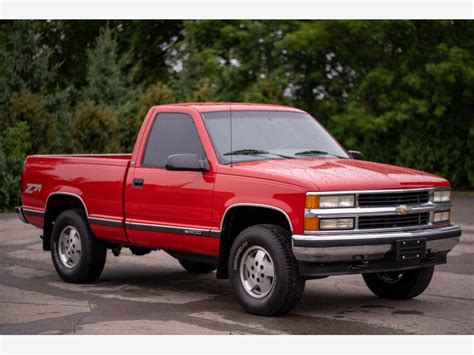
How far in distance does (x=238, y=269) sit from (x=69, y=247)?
286cm

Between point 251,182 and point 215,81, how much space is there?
22.7 meters

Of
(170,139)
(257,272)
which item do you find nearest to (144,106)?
(170,139)

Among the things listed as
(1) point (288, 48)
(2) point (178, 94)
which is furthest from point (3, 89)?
(1) point (288, 48)

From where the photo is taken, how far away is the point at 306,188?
866 centimetres

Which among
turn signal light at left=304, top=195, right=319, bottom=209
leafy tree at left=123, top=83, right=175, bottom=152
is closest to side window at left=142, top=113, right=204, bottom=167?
turn signal light at left=304, top=195, right=319, bottom=209

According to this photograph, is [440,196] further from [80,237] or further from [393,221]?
[80,237]

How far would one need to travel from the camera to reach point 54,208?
39.2 ft

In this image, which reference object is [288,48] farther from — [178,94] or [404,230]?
[404,230]

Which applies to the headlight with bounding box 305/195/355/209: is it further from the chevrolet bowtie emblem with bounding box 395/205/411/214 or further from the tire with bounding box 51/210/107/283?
the tire with bounding box 51/210/107/283

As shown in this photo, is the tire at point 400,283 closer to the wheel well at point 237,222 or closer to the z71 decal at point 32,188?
the wheel well at point 237,222

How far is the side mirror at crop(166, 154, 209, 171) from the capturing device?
9586 mm

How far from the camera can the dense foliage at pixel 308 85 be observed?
2584 centimetres

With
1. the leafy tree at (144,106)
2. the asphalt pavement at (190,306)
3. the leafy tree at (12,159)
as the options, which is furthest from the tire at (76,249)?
the leafy tree at (144,106)

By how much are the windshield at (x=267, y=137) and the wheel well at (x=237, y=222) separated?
1.72 feet
